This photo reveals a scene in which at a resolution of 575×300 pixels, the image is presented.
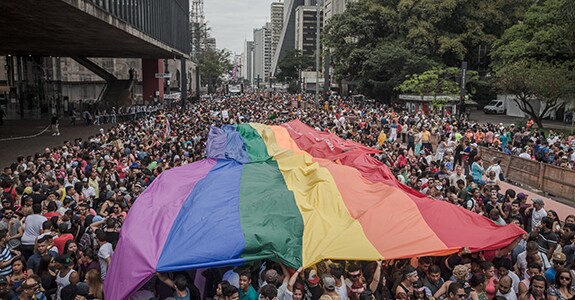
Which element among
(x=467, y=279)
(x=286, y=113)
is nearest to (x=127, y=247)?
(x=467, y=279)

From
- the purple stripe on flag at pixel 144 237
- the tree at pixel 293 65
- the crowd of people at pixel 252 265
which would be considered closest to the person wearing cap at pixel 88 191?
the crowd of people at pixel 252 265

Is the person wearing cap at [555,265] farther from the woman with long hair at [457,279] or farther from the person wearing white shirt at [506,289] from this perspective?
the woman with long hair at [457,279]

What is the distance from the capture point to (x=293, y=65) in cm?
9638

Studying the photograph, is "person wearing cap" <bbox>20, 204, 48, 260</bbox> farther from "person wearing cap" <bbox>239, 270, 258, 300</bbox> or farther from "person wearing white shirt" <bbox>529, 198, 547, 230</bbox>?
"person wearing white shirt" <bbox>529, 198, 547, 230</bbox>

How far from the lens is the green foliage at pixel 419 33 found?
142 feet

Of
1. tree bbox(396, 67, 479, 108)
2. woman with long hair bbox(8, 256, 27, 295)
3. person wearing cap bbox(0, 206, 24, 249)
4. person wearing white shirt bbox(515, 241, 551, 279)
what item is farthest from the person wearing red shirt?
tree bbox(396, 67, 479, 108)

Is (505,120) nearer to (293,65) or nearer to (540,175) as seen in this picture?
(540,175)

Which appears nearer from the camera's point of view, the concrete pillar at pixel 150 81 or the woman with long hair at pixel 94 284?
the woman with long hair at pixel 94 284

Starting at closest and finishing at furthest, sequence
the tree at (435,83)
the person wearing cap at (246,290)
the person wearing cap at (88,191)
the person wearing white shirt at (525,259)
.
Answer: the person wearing cap at (246,290) → the person wearing white shirt at (525,259) → the person wearing cap at (88,191) → the tree at (435,83)

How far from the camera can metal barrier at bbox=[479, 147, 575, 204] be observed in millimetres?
13398

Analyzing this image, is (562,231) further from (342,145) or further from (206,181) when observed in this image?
(342,145)

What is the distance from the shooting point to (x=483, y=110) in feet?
157

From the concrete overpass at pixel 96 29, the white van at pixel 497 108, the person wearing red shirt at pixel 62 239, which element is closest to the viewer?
the person wearing red shirt at pixel 62 239

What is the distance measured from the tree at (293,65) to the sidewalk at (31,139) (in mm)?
64908
